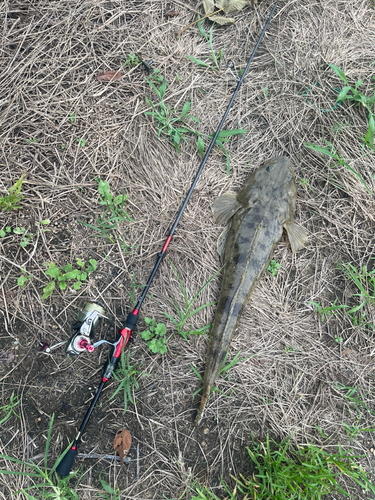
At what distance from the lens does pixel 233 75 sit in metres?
3.21

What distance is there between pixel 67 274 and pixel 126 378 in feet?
3.38

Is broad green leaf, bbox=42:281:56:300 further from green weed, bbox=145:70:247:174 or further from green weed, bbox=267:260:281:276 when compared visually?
green weed, bbox=267:260:281:276

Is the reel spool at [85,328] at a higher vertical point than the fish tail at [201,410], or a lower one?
higher

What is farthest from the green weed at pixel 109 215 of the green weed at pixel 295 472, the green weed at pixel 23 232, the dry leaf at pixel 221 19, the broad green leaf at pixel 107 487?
the green weed at pixel 295 472

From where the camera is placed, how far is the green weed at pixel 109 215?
9.20ft

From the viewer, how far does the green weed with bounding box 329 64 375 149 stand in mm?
3020

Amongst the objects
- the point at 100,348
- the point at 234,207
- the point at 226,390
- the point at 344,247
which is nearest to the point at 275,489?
the point at 226,390

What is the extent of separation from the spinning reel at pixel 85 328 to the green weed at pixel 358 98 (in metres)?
3.01

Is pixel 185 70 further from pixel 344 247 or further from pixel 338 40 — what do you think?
pixel 344 247

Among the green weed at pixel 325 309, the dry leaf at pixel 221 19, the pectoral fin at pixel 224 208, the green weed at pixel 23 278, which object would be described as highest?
the dry leaf at pixel 221 19

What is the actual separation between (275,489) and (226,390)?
855mm

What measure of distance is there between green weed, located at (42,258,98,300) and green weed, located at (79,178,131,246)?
0.94 feet

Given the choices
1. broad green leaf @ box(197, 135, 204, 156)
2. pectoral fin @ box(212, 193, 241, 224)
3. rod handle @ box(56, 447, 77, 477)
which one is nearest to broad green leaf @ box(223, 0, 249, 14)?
broad green leaf @ box(197, 135, 204, 156)

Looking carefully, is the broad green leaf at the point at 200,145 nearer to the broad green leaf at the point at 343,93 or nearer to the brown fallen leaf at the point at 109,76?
the brown fallen leaf at the point at 109,76
